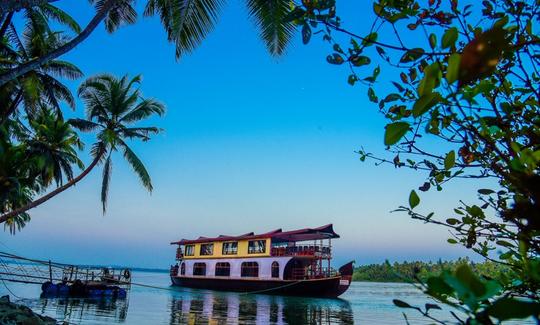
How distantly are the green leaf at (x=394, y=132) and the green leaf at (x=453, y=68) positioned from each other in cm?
16

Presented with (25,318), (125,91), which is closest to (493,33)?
(25,318)

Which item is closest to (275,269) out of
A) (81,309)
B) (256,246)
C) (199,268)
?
(256,246)

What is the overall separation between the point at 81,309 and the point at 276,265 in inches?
481

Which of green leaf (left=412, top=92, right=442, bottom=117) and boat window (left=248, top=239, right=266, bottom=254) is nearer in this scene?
green leaf (left=412, top=92, right=442, bottom=117)

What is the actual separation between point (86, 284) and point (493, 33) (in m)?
21.7

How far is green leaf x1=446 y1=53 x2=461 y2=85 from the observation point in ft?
2.06

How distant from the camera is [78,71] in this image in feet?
47.6

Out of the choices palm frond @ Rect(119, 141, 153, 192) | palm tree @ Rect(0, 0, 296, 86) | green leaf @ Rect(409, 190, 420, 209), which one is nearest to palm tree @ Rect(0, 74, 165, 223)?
palm frond @ Rect(119, 141, 153, 192)

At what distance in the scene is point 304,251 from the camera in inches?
950

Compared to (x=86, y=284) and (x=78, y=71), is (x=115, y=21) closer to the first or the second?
(x=78, y=71)

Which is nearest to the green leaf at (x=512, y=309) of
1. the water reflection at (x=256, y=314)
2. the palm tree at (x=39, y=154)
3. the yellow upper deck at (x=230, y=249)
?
the water reflection at (x=256, y=314)

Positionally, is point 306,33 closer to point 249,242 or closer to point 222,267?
point 249,242

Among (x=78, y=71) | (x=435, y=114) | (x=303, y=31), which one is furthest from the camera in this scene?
(x=78, y=71)

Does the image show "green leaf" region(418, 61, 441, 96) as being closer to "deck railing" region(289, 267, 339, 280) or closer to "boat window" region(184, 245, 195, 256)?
"deck railing" region(289, 267, 339, 280)
